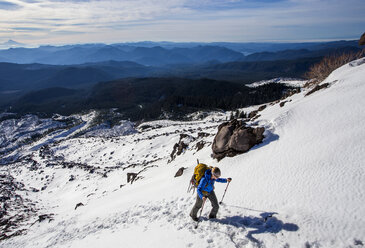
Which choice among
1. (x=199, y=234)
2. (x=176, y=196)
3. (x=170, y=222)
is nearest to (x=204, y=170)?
(x=199, y=234)

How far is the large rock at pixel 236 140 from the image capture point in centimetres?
1420

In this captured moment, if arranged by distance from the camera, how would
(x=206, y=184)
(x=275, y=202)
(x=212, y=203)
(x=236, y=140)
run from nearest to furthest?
(x=206, y=184) → (x=212, y=203) → (x=275, y=202) → (x=236, y=140)

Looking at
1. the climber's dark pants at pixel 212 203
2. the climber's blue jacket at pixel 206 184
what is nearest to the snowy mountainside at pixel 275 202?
the climber's dark pants at pixel 212 203

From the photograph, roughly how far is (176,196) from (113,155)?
43629mm

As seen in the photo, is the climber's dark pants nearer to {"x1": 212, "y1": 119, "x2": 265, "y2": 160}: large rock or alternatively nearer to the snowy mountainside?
the snowy mountainside

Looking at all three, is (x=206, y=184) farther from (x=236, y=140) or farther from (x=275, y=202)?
(x=236, y=140)

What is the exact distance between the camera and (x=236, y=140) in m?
14.7

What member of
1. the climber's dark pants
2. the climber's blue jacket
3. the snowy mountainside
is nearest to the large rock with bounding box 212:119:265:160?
the snowy mountainside

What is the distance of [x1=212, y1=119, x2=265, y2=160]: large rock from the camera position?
46.6 ft

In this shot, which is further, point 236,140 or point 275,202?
point 236,140

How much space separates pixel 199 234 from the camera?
26.3 feet

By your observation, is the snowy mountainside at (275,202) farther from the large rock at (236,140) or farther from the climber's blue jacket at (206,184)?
the climber's blue jacket at (206,184)

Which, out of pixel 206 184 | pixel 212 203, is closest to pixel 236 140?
pixel 212 203

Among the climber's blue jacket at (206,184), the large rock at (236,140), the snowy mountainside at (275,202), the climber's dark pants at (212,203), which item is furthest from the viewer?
the large rock at (236,140)
